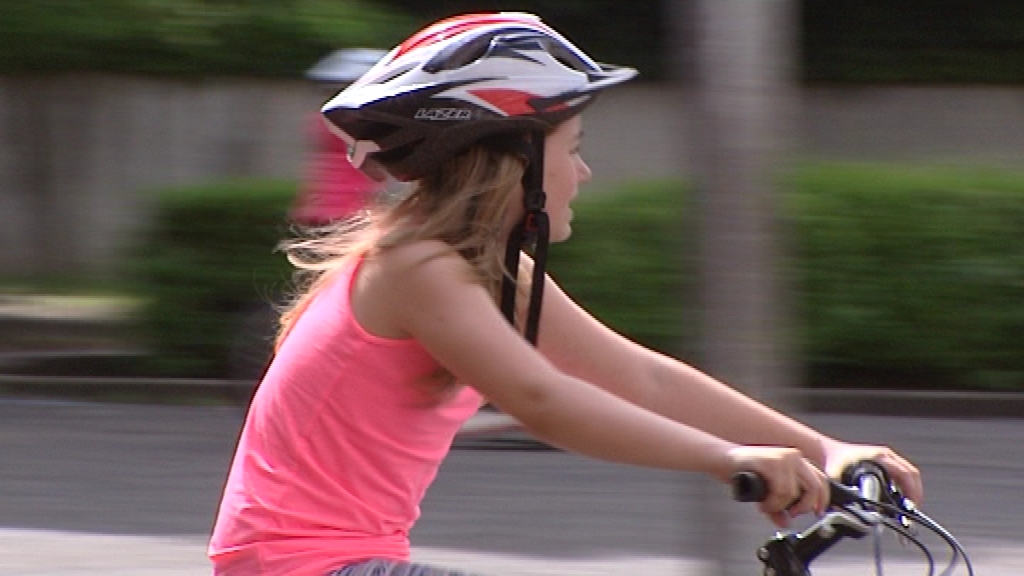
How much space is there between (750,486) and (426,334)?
0.45 meters

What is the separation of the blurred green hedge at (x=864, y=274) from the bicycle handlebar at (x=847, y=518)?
638cm

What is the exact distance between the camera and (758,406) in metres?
2.60

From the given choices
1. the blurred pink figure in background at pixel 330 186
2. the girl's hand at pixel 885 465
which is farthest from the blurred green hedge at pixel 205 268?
the girl's hand at pixel 885 465

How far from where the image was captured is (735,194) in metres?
3.10

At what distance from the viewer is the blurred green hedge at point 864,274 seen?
8.87 meters

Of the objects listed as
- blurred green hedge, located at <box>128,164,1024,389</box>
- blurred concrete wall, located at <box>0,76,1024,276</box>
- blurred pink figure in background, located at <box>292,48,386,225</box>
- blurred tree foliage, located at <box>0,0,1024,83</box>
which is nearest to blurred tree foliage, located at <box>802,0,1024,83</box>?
blurred tree foliage, located at <box>0,0,1024,83</box>

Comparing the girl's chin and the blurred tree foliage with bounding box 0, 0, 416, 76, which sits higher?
the girl's chin

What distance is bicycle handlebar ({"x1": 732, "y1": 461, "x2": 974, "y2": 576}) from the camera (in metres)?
2.24

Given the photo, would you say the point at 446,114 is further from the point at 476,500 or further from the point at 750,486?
the point at 476,500

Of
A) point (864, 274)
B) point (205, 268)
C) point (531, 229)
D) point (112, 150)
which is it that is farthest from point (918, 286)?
point (531, 229)

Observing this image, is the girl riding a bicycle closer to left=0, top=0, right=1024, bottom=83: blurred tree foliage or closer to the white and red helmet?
the white and red helmet

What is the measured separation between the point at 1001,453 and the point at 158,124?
6802 mm

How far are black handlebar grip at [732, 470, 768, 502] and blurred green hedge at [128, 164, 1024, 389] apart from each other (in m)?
6.63

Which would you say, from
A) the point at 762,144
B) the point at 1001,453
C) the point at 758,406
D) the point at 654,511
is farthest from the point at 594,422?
the point at 1001,453
